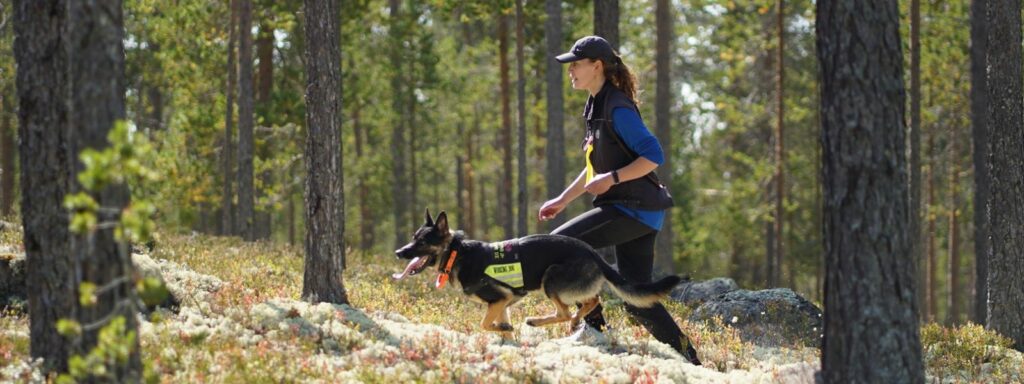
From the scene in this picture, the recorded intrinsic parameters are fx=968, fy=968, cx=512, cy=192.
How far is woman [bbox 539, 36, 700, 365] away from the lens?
823cm

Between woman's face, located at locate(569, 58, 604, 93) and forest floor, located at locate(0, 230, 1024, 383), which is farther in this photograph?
woman's face, located at locate(569, 58, 604, 93)

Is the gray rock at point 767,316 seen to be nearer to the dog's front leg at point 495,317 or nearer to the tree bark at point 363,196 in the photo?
the dog's front leg at point 495,317

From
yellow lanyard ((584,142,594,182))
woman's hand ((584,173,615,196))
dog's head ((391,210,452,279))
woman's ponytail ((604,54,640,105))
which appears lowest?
dog's head ((391,210,452,279))

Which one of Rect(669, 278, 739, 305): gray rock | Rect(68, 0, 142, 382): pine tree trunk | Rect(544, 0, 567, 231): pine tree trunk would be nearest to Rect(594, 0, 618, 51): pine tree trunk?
Rect(544, 0, 567, 231): pine tree trunk

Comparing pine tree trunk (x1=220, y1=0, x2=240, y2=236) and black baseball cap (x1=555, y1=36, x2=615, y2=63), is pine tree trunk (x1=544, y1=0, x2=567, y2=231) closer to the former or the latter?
pine tree trunk (x1=220, y1=0, x2=240, y2=236)

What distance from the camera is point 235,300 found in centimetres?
936

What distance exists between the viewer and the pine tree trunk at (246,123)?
64.5 ft

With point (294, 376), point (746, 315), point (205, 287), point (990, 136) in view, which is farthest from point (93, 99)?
point (990, 136)

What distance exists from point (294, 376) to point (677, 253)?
1417 inches

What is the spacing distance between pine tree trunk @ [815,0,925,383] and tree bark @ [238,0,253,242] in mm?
15541

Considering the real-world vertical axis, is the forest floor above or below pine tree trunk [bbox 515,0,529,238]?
below

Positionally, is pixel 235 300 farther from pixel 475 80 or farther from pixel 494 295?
pixel 475 80

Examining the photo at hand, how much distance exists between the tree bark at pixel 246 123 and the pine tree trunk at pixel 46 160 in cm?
1345

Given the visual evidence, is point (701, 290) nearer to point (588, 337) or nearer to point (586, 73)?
point (588, 337)
